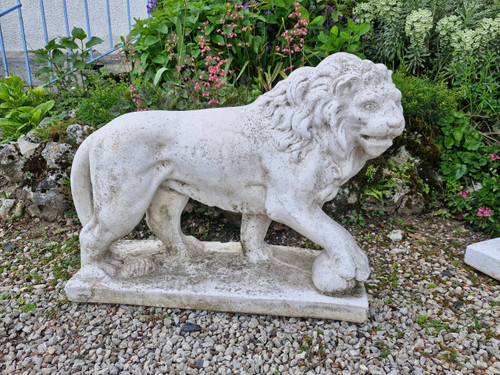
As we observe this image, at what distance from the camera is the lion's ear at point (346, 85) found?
78.5 inches

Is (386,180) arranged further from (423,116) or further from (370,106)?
(370,106)

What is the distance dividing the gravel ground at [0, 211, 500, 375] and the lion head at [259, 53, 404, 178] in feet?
3.23

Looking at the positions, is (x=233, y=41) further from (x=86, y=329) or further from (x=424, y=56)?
(x=86, y=329)

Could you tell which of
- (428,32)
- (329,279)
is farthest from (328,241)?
(428,32)

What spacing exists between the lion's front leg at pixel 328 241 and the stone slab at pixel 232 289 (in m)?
0.12

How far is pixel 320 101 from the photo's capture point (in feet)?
6.73

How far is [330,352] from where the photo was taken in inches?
87.1

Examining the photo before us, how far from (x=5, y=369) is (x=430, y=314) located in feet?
7.63

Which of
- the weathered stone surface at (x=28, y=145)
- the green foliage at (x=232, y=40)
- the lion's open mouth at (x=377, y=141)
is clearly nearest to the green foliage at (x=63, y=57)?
the green foliage at (x=232, y=40)

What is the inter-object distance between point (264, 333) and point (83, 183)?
4.40ft

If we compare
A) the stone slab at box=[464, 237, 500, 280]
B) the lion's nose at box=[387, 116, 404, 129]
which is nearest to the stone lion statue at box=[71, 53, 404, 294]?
the lion's nose at box=[387, 116, 404, 129]

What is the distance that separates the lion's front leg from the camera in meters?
2.24

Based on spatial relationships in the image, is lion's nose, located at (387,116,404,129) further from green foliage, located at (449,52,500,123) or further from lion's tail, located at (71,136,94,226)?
green foliage, located at (449,52,500,123)

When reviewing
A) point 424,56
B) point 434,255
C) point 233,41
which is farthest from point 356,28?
point 434,255
